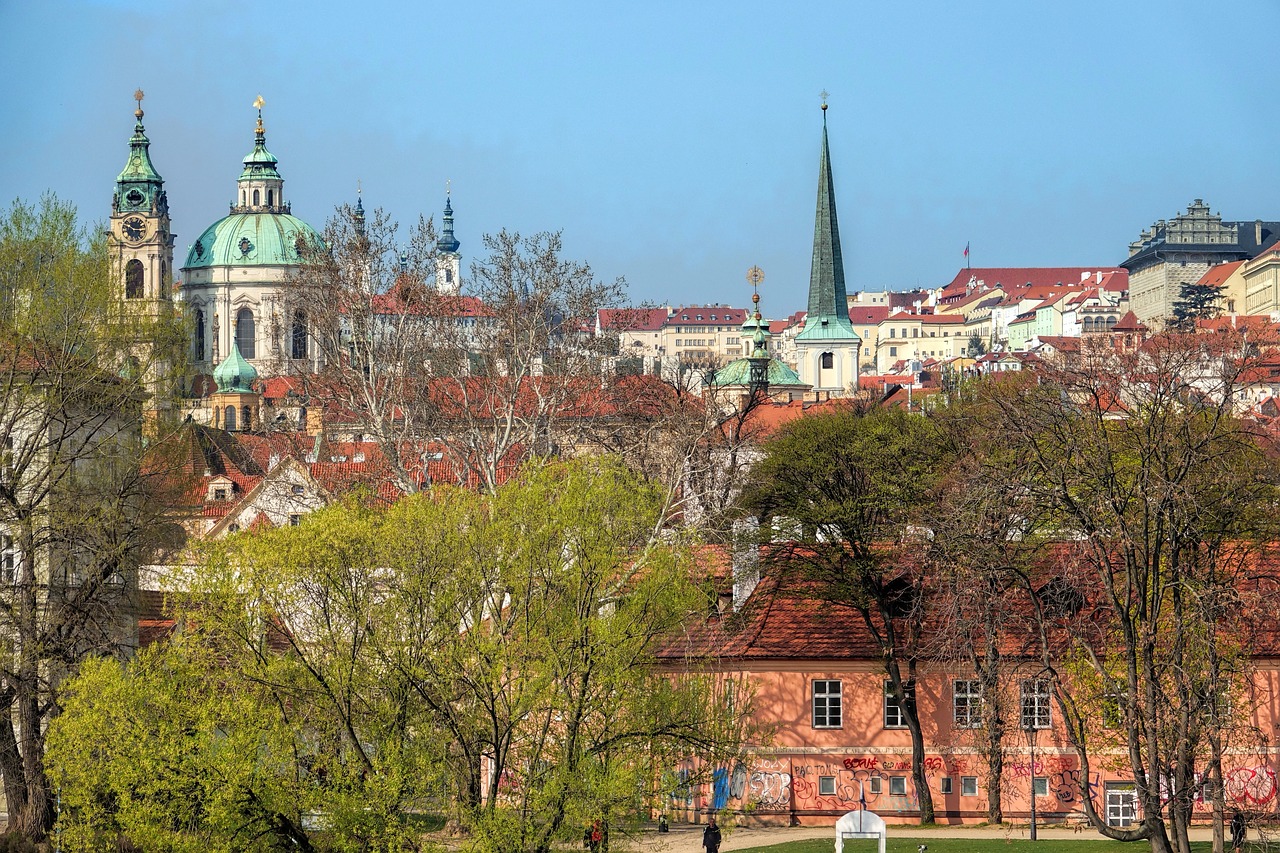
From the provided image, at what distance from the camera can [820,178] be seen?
16175cm

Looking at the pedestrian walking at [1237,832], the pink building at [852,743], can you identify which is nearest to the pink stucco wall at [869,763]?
the pink building at [852,743]

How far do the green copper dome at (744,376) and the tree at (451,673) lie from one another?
77.1 meters

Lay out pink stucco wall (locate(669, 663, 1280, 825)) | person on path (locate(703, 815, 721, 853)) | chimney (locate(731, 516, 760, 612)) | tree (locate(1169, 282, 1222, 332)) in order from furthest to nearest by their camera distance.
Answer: tree (locate(1169, 282, 1222, 332)) → chimney (locate(731, 516, 760, 612)) → pink stucco wall (locate(669, 663, 1280, 825)) → person on path (locate(703, 815, 721, 853))

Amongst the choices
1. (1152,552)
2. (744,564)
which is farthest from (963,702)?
(1152,552)

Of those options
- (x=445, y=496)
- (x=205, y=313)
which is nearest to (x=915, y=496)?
(x=445, y=496)

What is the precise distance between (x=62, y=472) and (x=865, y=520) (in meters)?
15.9

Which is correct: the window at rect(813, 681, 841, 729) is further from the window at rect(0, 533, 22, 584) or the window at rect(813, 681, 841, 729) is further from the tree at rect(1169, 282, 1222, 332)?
the tree at rect(1169, 282, 1222, 332)

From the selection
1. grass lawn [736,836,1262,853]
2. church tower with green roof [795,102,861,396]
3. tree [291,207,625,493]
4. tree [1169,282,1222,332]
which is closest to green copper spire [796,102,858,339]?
Result: church tower with green roof [795,102,861,396]

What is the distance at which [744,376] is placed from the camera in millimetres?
116375

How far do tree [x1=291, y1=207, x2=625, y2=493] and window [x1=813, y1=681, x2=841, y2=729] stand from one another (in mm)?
8170

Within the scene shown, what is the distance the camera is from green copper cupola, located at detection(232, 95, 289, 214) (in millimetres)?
161500

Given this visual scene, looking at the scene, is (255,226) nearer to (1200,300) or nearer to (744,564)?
(1200,300)

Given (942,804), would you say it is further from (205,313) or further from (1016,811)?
(205,313)

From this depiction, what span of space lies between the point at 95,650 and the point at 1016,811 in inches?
686
